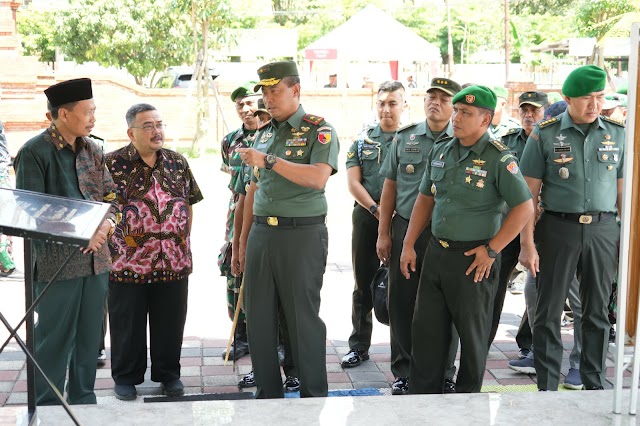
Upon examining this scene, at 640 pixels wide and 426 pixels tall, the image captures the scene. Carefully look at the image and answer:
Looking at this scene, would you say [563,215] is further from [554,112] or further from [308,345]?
[308,345]

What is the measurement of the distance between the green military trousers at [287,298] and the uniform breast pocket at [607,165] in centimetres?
165

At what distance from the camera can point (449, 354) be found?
470 cm

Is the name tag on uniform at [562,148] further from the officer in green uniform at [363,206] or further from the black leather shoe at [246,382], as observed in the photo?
the black leather shoe at [246,382]

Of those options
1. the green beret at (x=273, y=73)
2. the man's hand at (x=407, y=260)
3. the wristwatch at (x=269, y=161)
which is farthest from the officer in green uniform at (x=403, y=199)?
the wristwatch at (x=269, y=161)

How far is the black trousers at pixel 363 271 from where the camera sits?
5.73 metres

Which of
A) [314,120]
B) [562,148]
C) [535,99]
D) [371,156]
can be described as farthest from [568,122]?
[314,120]

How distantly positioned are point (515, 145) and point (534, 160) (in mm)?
740

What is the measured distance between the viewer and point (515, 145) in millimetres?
5621

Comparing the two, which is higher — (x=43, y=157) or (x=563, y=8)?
(x=563, y=8)

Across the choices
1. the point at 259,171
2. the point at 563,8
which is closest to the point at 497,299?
the point at 259,171

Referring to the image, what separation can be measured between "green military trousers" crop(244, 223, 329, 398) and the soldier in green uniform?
995 mm

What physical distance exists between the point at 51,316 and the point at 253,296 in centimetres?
107

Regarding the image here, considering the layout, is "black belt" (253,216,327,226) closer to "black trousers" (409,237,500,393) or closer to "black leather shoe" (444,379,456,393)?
"black trousers" (409,237,500,393)

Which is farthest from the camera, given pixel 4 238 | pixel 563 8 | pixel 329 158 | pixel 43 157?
pixel 563 8
